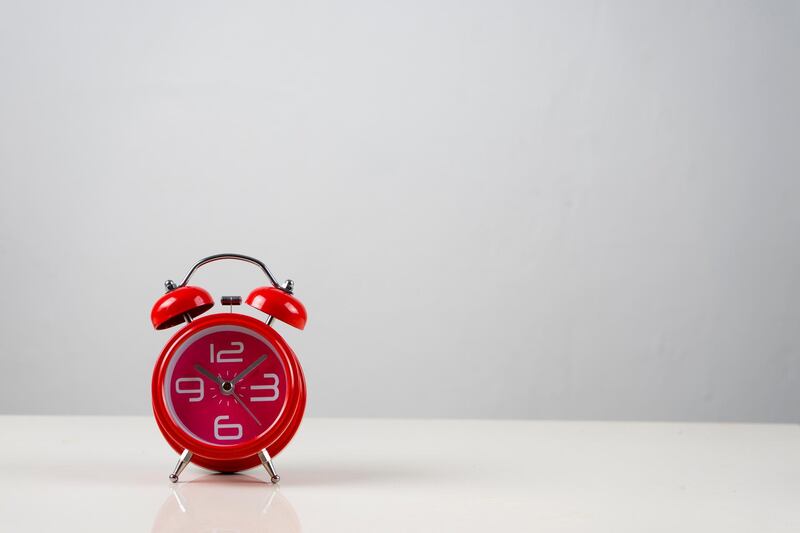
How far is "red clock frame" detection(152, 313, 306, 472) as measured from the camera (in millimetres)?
1097

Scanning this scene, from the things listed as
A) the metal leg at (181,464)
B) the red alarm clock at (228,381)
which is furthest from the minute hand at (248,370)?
the metal leg at (181,464)

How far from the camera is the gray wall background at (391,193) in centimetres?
272

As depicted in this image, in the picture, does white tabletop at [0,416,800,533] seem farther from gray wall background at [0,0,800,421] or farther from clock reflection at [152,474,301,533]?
gray wall background at [0,0,800,421]

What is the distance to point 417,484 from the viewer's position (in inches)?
43.3

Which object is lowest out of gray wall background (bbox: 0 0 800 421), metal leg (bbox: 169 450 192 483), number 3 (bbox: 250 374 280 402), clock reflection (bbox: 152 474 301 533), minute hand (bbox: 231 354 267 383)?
clock reflection (bbox: 152 474 301 533)

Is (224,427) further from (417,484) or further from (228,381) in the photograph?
(417,484)

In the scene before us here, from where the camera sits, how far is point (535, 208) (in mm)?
2787

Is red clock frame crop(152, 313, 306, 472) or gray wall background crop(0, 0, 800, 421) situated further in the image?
gray wall background crop(0, 0, 800, 421)

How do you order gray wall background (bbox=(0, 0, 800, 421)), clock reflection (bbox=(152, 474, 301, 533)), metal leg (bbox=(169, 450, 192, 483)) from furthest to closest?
gray wall background (bbox=(0, 0, 800, 421)), metal leg (bbox=(169, 450, 192, 483)), clock reflection (bbox=(152, 474, 301, 533))

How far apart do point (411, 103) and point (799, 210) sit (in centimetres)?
128

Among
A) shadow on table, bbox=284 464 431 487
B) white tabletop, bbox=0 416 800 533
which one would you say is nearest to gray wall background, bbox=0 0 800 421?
white tabletop, bbox=0 416 800 533

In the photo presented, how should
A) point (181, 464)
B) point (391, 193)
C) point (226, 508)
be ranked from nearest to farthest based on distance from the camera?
point (226, 508) < point (181, 464) < point (391, 193)

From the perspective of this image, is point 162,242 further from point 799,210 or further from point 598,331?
point 799,210

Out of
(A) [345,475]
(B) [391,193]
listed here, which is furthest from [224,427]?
(B) [391,193]
